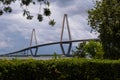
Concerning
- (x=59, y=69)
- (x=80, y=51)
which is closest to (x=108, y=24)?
(x=80, y=51)

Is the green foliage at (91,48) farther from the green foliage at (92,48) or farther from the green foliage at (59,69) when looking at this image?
the green foliage at (59,69)

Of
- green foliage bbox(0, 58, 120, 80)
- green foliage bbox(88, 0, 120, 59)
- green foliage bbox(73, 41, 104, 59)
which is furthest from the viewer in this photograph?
green foliage bbox(88, 0, 120, 59)

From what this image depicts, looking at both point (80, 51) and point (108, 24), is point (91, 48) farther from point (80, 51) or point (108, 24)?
point (108, 24)

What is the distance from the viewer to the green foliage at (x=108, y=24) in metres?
38.5

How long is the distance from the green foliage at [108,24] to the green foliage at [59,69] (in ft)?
68.1

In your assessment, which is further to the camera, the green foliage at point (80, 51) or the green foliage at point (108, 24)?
the green foliage at point (108, 24)

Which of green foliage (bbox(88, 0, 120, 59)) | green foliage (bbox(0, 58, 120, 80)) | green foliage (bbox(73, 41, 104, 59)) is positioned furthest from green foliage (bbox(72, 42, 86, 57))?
green foliage (bbox(0, 58, 120, 80))

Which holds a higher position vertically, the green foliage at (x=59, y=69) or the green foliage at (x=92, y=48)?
the green foliage at (x=92, y=48)

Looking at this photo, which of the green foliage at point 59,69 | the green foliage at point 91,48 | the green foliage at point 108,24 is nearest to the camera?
the green foliage at point 59,69

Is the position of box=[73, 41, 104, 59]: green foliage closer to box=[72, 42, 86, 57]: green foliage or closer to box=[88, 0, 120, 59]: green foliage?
box=[72, 42, 86, 57]: green foliage

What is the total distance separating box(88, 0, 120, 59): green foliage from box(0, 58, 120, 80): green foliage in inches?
818

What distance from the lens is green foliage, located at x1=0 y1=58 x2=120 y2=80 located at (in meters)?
15.2

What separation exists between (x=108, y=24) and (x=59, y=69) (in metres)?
23.3

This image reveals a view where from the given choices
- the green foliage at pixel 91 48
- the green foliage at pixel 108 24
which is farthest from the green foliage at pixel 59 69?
the green foliage at pixel 108 24
